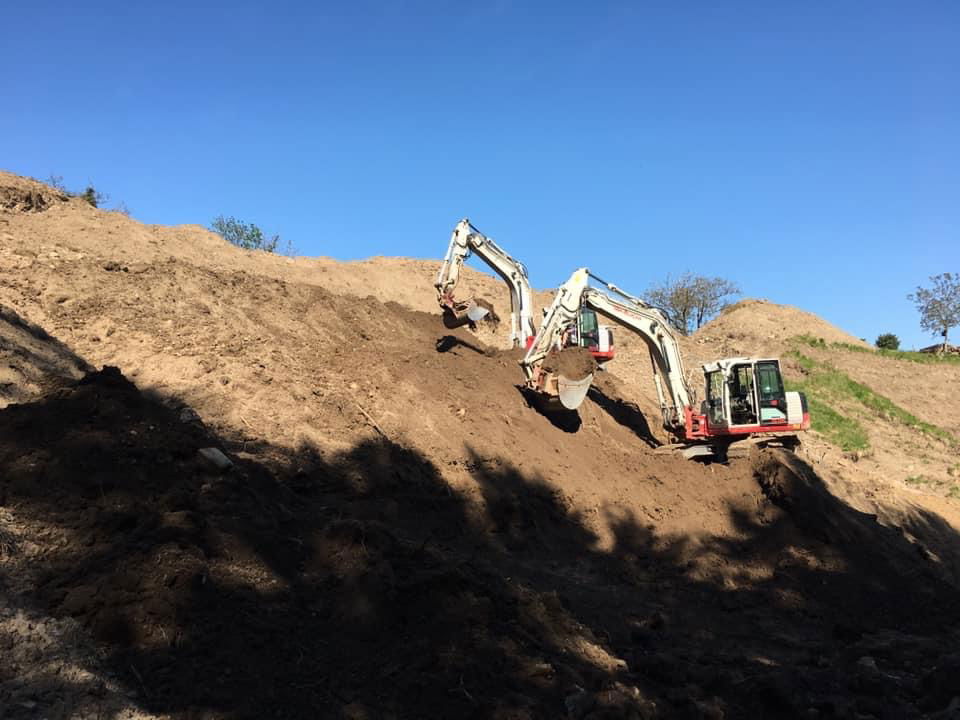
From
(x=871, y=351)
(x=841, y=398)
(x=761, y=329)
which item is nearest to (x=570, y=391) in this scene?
(x=841, y=398)

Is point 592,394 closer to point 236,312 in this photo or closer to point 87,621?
point 236,312

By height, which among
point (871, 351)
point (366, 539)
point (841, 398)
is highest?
point (871, 351)

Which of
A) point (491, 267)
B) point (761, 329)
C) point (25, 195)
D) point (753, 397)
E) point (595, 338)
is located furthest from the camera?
point (761, 329)

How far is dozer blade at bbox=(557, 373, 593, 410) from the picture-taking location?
1466cm

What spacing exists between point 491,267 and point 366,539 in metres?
10.4

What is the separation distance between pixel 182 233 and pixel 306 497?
16.3 m

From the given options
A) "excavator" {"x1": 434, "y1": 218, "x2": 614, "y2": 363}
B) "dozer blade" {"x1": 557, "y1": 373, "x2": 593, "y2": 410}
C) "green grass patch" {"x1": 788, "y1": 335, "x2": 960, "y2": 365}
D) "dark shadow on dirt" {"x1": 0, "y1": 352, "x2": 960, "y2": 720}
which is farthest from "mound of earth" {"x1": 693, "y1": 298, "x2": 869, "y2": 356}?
"dark shadow on dirt" {"x1": 0, "y1": 352, "x2": 960, "y2": 720}

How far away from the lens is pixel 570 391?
14.7 m

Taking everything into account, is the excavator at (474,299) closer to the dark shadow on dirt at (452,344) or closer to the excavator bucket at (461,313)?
the excavator bucket at (461,313)

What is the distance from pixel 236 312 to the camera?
47.9ft

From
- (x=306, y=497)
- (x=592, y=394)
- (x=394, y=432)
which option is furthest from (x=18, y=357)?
(x=592, y=394)

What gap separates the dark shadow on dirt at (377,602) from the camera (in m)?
5.51

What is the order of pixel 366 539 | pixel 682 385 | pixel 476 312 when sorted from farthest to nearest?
pixel 682 385 < pixel 476 312 < pixel 366 539

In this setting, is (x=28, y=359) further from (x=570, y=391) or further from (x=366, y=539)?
(x=570, y=391)
